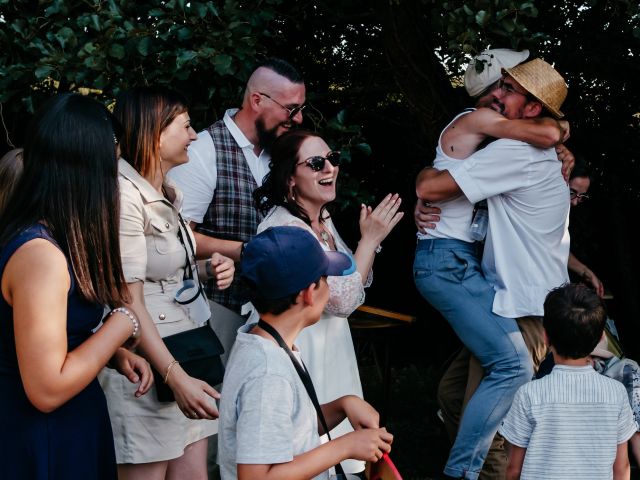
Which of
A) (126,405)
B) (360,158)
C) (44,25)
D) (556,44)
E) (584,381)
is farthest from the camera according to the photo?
(360,158)

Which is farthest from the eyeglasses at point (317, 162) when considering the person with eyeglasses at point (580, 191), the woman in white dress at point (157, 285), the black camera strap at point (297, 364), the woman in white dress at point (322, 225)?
the person with eyeglasses at point (580, 191)

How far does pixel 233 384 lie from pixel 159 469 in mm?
903

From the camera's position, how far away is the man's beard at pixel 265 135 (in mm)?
3932

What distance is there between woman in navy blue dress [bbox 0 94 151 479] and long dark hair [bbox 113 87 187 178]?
65 centimetres

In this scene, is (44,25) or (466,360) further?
(44,25)

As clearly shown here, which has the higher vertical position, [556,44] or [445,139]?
[556,44]

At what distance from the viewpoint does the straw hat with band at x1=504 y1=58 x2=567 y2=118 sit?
3.83 meters

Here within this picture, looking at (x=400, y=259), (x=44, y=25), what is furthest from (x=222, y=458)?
(x=400, y=259)

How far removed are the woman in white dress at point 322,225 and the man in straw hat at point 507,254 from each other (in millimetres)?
425

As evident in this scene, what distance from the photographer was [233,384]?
88.4 inches

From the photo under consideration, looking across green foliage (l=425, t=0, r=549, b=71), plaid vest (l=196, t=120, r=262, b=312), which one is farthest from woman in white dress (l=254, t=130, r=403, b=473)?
green foliage (l=425, t=0, r=549, b=71)

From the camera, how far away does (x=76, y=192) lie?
2316 mm

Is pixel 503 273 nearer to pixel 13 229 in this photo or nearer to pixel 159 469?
pixel 159 469

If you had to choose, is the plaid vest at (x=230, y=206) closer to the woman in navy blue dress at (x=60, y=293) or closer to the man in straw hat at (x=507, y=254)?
the man in straw hat at (x=507, y=254)
